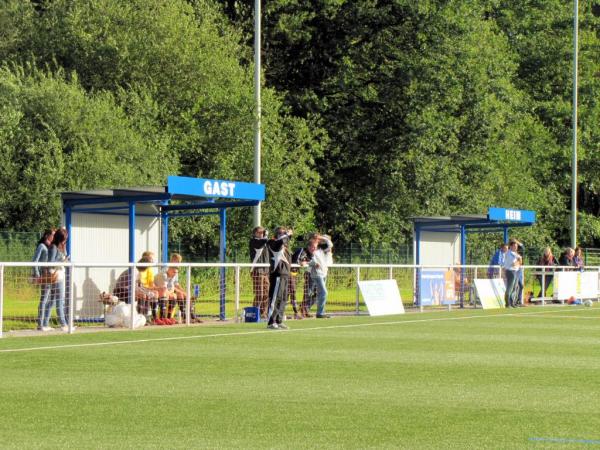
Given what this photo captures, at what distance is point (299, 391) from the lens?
11.1 m

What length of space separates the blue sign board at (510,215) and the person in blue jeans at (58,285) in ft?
55.9

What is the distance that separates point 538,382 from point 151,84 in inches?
1341

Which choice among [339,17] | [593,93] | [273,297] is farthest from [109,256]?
[593,93]

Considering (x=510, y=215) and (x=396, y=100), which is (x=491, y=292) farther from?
(x=396, y=100)

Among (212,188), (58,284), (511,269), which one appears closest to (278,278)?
(58,284)

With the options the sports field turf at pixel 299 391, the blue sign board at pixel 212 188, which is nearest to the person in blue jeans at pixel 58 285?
the sports field turf at pixel 299 391

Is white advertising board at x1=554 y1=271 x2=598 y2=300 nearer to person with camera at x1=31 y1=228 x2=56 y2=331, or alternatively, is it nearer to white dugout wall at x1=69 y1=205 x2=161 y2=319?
white dugout wall at x1=69 y1=205 x2=161 y2=319

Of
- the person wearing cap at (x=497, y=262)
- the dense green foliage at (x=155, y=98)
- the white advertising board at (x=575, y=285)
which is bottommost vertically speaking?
the white advertising board at (x=575, y=285)

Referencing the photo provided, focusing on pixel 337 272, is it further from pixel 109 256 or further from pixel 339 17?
pixel 339 17

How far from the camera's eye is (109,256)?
25281mm

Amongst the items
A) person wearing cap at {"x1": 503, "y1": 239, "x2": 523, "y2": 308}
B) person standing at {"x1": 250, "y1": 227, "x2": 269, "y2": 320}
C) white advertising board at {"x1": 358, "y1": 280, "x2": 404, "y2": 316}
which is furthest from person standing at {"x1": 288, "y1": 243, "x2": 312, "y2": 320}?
person wearing cap at {"x1": 503, "y1": 239, "x2": 523, "y2": 308}

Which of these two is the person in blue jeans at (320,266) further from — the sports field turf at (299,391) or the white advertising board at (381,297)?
the sports field turf at (299,391)

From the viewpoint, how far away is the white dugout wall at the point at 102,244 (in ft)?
71.8

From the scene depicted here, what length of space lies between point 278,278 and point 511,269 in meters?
13.4
